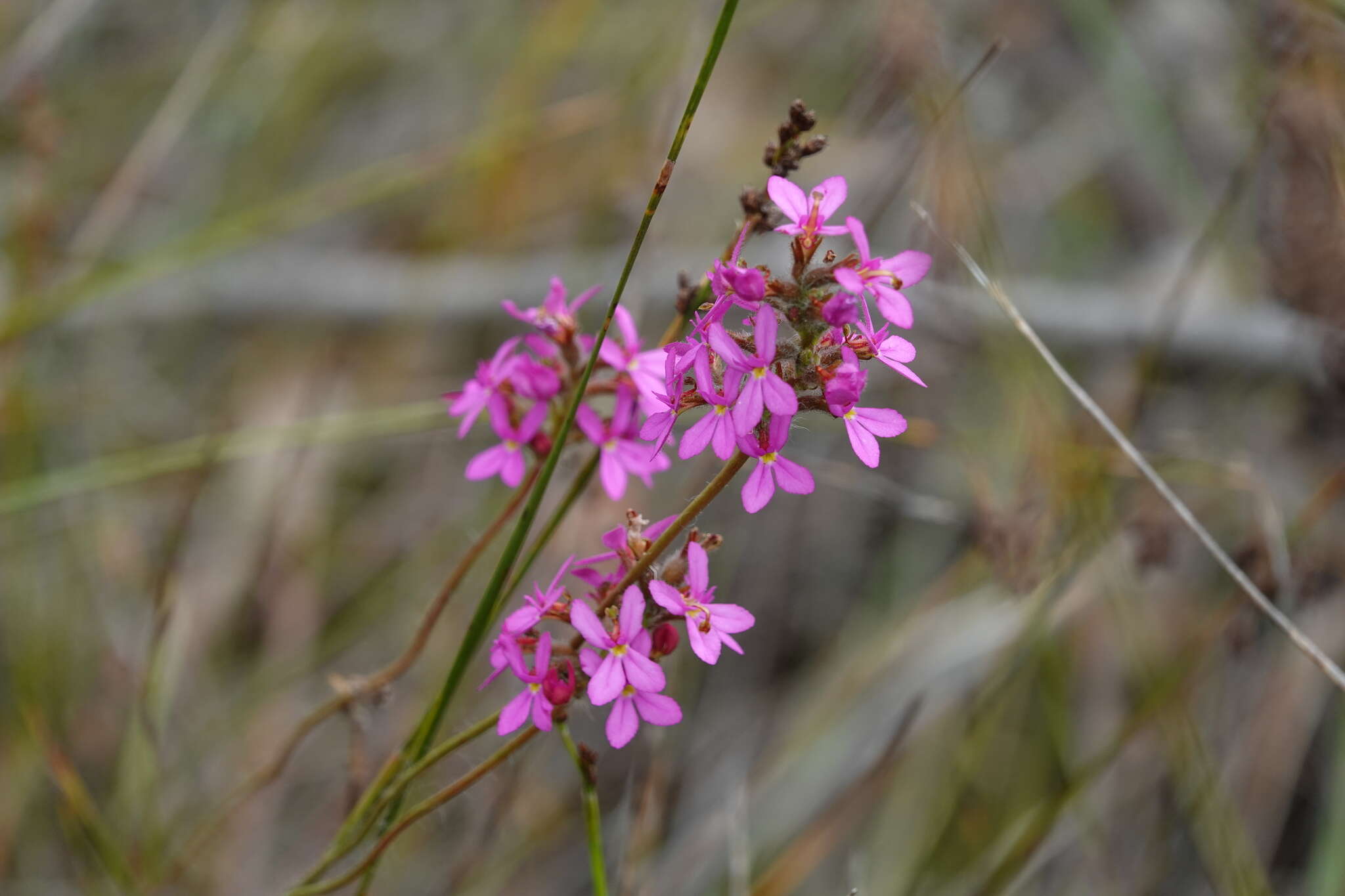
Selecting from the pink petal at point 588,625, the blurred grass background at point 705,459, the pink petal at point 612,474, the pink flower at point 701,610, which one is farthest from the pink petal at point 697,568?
the blurred grass background at point 705,459

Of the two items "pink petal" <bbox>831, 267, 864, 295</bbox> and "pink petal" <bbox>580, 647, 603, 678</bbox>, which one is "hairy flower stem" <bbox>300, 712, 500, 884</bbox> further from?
"pink petal" <bbox>831, 267, 864, 295</bbox>

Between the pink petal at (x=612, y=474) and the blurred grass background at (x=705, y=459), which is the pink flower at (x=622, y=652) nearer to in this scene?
the pink petal at (x=612, y=474)

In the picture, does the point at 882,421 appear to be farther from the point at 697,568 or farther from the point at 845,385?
the point at 697,568

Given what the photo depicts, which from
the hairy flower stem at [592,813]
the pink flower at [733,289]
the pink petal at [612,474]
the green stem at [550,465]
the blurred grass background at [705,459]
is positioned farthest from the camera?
the blurred grass background at [705,459]

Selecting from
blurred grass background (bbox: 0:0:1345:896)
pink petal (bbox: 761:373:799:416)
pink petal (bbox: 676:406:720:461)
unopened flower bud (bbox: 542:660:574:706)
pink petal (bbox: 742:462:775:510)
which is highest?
pink petal (bbox: 761:373:799:416)

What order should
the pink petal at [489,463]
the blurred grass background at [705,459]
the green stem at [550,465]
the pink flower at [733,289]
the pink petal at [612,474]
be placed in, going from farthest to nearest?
1. the blurred grass background at [705,459]
2. the pink petal at [489,463]
3. the pink petal at [612,474]
4. the green stem at [550,465]
5. the pink flower at [733,289]

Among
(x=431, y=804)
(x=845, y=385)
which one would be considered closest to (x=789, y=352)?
(x=845, y=385)

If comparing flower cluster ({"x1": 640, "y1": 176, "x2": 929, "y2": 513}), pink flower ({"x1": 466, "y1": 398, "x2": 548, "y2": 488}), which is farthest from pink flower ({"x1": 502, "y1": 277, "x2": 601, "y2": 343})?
flower cluster ({"x1": 640, "y1": 176, "x2": 929, "y2": 513})
